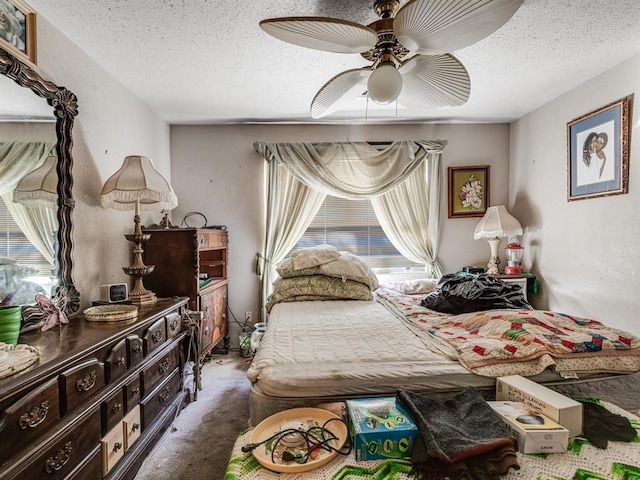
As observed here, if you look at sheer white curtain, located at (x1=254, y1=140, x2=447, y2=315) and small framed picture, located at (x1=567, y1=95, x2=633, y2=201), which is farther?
sheer white curtain, located at (x1=254, y1=140, x2=447, y2=315)

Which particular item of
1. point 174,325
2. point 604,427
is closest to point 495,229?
point 604,427

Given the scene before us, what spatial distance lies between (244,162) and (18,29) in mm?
2164

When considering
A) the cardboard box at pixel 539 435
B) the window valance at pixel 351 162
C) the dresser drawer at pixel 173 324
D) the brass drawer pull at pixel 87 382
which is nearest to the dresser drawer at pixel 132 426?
the brass drawer pull at pixel 87 382

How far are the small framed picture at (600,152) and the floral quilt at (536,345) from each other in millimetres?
1283

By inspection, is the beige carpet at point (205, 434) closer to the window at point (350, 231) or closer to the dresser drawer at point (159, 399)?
the dresser drawer at point (159, 399)

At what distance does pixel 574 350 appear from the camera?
1.58 metres

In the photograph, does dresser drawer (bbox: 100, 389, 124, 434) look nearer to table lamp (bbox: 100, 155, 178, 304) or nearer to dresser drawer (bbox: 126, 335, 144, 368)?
dresser drawer (bbox: 126, 335, 144, 368)

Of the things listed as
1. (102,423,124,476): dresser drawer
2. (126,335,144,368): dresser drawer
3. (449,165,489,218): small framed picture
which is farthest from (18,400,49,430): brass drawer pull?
(449,165,489,218): small framed picture

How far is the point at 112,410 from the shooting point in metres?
1.55

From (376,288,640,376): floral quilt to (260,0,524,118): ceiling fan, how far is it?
1243 mm

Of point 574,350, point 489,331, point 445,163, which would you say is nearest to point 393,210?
point 445,163

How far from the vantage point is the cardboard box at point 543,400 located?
118 centimetres

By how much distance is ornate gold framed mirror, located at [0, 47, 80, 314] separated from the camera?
6.17 feet

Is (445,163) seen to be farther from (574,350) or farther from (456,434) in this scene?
(456,434)
